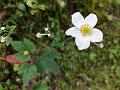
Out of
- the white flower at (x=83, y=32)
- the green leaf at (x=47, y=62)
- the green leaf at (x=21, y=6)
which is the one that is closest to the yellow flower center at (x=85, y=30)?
the white flower at (x=83, y=32)

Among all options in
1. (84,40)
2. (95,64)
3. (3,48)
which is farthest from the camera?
(95,64)

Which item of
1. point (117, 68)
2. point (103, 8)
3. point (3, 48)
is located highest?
point (103, 8)

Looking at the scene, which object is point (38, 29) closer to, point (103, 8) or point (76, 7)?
point (76, 7)

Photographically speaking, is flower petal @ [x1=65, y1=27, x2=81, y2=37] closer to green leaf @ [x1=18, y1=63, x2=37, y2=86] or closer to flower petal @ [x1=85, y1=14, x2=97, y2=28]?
flower petal @ [x1=85, y1=14, x2=97, y2=28]

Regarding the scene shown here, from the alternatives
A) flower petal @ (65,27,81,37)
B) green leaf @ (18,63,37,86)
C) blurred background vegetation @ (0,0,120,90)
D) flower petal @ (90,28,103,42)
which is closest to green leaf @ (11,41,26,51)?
green leaf @ (18,63,37,86)

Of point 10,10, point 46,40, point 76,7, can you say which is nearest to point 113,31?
point 76,7

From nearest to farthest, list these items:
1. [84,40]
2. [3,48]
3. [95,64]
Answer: [84,40] < [3,48] < [95,64]

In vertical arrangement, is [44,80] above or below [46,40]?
below

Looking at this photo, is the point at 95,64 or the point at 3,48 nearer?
the point at 3,48
